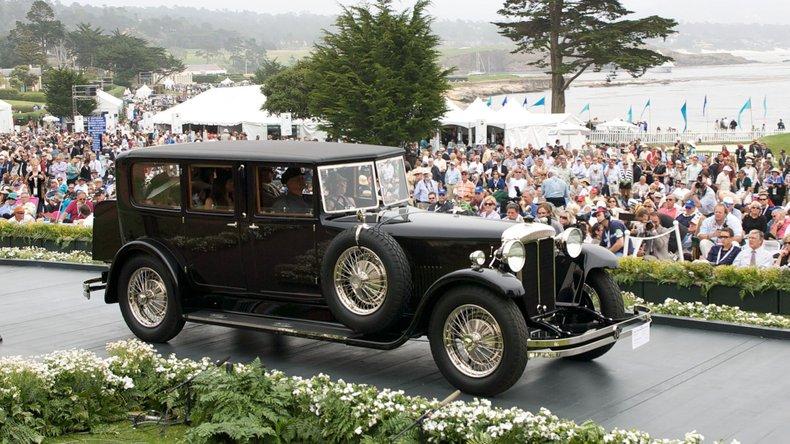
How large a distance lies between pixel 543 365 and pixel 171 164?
13.5 feet

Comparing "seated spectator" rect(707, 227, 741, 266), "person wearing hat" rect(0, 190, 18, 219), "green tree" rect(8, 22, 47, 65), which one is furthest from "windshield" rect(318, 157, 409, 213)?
"green tree" rect(8, 22, 47, 65)

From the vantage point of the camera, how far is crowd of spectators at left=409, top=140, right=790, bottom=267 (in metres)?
14.1

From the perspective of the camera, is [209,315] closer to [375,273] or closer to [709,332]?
[375,273]

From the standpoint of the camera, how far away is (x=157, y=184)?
10.5m

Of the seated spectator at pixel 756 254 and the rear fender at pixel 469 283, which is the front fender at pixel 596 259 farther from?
the seated spectator at pixel 756 254

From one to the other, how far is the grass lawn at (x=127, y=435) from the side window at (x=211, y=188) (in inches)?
97.9

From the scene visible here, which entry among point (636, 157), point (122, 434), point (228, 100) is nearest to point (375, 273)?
point (122, 434)

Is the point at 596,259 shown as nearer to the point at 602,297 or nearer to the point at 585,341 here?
the point at 602,297

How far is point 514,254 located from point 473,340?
772mm

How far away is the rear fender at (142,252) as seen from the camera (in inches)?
398

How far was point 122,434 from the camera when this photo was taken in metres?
8.02

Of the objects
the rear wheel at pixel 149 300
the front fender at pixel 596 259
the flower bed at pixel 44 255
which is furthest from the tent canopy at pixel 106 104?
the front fender at pixel 596 259

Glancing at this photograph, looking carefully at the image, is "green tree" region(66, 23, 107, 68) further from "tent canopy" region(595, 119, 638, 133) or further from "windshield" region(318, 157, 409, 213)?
"windshield" region(318, 157, 409, 213)

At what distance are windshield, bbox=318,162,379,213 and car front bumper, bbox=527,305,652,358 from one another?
7.28 feet
